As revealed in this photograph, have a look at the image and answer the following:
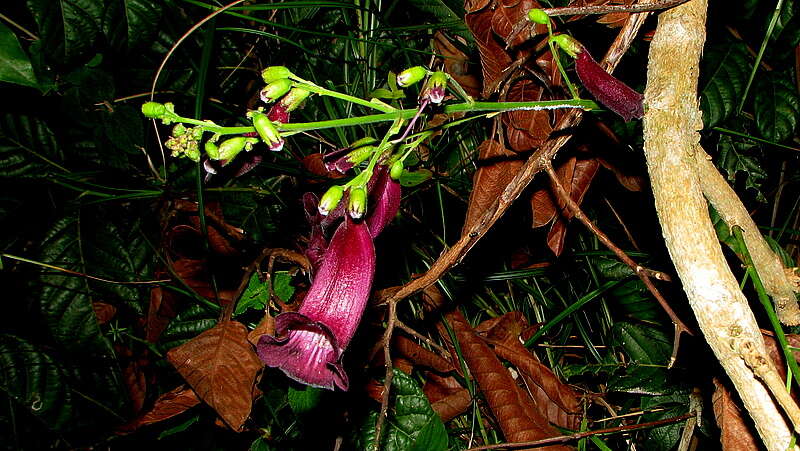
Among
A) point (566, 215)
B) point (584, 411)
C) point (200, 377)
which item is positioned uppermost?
point (566, 215)

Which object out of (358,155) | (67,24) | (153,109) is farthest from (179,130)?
(67,24)

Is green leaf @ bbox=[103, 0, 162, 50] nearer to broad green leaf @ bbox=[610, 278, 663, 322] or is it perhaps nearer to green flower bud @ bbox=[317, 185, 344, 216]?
green flower bud @ bbox=[317, 185, 344, 216]

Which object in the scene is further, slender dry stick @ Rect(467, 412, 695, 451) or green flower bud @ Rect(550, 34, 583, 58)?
slender dry stick @ Rect(467, 412, 695, 451)

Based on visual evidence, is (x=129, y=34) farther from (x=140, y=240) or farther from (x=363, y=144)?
(x=363, y=144)

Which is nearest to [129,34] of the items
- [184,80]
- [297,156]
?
[184,80]

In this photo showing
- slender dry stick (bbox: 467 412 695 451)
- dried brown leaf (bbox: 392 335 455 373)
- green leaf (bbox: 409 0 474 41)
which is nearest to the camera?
slender dry stick (bbox: 467 412 695 451)

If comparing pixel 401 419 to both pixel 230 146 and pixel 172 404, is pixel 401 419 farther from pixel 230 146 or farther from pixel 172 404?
pixel 230 146

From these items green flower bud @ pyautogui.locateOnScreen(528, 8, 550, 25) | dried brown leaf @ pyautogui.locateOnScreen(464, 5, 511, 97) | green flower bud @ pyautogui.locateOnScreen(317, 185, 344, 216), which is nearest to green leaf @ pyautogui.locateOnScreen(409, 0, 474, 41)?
dried brown leaf @ pyautogui.locateOnScreen(464, 5, 511, 97)

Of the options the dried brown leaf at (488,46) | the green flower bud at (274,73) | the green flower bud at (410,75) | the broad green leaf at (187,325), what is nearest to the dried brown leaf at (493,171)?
the dried brown leaf at (488,46)

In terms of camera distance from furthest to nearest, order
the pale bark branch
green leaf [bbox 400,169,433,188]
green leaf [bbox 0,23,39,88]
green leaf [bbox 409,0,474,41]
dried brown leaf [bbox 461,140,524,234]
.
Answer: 1. green leaf [bbox 409,0,474,41]
2. dried brown leaf [bbox 461,140,524,234]
3. green leaf [bbox 400,169,433,188]
4. green leaf [bbox 0,23,39,88]
5. the pale bark branch
